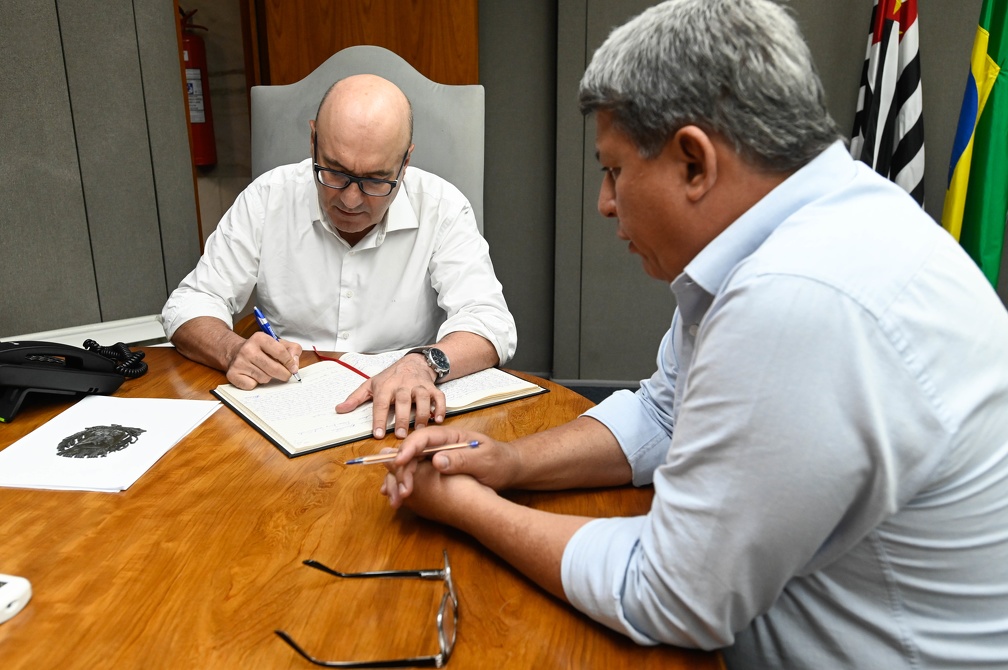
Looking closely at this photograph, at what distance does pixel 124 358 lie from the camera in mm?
1396

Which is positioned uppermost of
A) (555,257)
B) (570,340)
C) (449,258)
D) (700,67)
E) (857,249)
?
(700,67)

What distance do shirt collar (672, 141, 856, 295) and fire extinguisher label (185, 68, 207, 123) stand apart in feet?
10.4

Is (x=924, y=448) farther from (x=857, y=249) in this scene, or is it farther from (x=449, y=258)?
(x=449, y=258)

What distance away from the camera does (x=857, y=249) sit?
60 centimetres

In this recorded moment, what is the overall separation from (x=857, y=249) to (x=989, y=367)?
18 centimetres

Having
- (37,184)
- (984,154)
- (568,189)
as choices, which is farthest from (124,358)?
(984,154)

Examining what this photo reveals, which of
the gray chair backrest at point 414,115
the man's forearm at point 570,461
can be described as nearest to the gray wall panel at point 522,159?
the gray chair backrest at point 414,115

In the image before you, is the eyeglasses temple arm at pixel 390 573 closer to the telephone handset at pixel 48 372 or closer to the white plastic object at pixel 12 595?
the white plastic object at pixel 12 595

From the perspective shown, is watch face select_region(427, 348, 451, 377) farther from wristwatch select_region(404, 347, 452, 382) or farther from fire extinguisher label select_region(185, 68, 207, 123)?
fire extinguisher label select_region(185, 68, 207, 123)

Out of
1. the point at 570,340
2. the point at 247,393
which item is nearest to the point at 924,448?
the point at 247,393

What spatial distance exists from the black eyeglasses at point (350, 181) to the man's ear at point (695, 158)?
1057 millimetres

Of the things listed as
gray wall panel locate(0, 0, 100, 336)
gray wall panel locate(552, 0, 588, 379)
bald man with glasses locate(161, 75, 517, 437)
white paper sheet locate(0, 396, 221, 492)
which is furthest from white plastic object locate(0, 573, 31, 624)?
gray wall panel locate(552, 0, 588, 379)

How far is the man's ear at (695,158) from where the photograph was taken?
25.8 inches

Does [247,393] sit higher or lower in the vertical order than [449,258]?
lower
